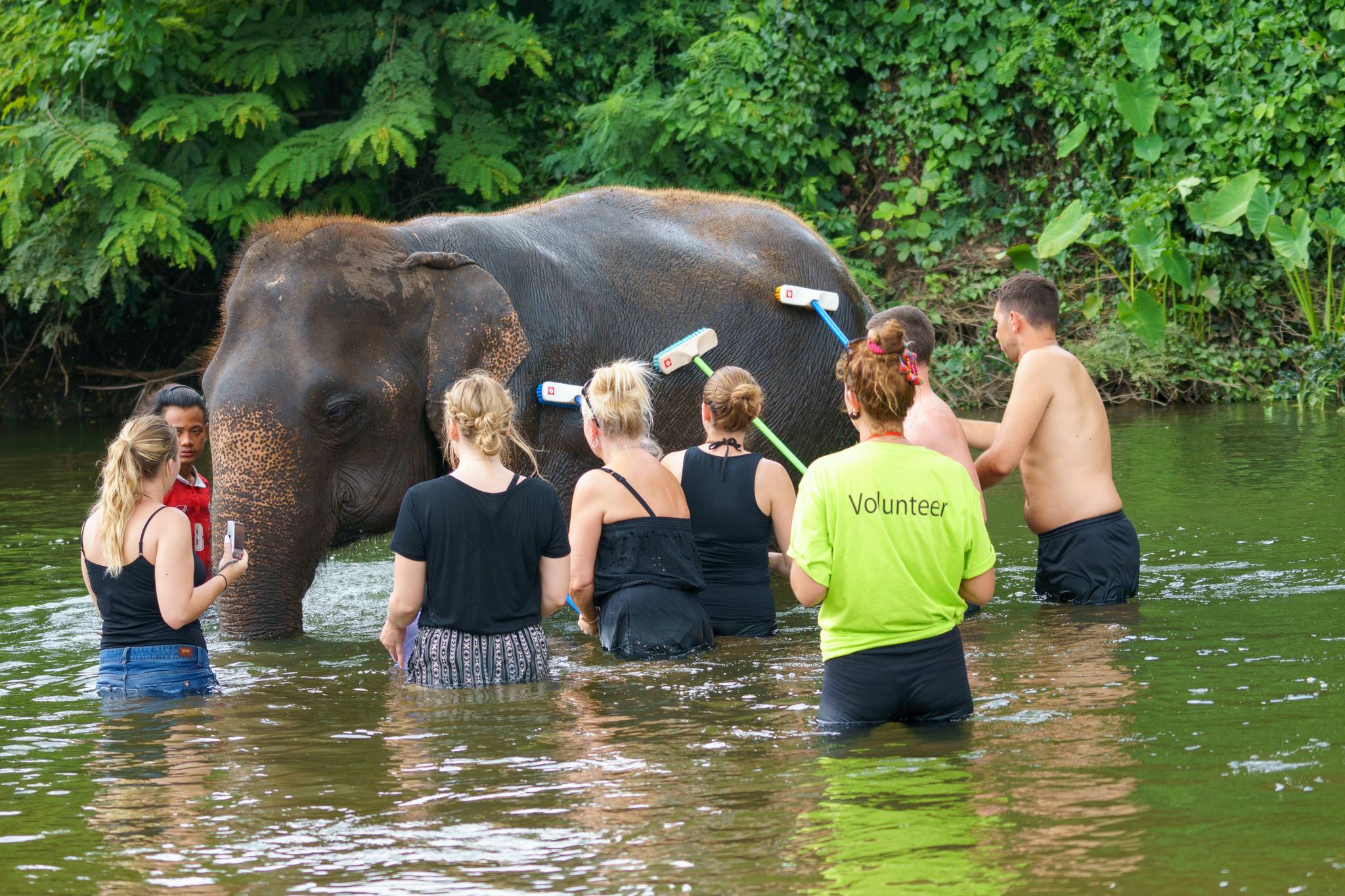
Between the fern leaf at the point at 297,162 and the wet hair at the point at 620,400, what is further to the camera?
the fern leaf at the point at 297,162

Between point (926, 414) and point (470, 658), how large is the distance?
209 cm

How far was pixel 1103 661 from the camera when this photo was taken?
229 inches

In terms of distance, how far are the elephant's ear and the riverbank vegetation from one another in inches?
315

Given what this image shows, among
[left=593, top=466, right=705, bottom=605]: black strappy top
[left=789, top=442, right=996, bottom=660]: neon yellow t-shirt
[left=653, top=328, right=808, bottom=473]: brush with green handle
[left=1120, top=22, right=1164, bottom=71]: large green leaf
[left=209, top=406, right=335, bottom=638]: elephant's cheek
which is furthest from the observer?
[left=1120, top=22, right=1164, bottom=71]: large green leaf

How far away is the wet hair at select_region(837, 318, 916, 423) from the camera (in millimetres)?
4488

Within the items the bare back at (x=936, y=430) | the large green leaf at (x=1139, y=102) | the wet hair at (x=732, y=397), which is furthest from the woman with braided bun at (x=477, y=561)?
the large green leaf at (x=1139, y=102)

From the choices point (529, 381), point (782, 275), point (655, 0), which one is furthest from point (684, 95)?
point (529, 381)

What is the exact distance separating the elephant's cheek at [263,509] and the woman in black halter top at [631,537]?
1284mm

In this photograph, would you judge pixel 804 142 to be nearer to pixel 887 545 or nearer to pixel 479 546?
pixel 479 546

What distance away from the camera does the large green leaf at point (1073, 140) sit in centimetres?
1628

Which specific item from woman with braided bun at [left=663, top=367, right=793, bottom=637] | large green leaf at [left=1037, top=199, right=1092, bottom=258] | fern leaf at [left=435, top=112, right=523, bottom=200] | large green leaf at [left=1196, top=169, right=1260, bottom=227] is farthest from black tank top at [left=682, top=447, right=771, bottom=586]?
large green leaf at [left=1196, top=169, right=1260, bottom=227]

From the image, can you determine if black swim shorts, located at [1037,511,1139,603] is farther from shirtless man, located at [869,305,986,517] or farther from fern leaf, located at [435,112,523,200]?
fern leaf, located at [435,112,523,200]

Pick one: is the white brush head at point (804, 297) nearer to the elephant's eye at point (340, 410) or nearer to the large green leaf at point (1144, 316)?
the elephant's eye at point (340, 410)

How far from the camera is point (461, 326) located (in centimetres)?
713
